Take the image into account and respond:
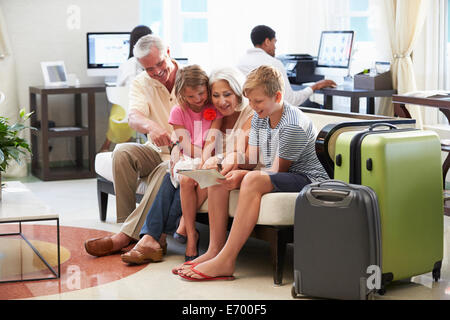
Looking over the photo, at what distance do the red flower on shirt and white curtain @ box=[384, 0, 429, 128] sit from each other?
9.01 ft

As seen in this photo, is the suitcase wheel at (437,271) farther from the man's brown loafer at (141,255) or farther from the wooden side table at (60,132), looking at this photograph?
the wooden side table at (60,132)

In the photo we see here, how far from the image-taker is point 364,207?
2.82 m

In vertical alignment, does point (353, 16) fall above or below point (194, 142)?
above

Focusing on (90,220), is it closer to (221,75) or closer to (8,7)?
(221,75)

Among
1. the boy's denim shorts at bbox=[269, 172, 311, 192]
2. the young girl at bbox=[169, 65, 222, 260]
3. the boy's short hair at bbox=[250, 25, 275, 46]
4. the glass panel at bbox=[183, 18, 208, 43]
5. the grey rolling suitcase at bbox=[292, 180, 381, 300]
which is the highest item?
the glass panel at bbox=[183, 18, 208, 43]

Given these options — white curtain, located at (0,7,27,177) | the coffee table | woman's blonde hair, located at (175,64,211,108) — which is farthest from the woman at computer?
woman's blonde hair, located at (175,64,211,108)

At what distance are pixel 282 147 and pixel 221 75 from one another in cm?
50

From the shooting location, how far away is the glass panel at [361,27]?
7.10 meters

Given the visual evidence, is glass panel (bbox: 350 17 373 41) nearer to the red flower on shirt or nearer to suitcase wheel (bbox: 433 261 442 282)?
the red flower on shirt

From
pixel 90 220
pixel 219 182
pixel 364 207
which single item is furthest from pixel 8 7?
pixel 364 207

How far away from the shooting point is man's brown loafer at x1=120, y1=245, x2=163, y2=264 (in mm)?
3564

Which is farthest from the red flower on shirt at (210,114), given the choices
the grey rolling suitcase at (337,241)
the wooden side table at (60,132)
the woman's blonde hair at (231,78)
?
the wooden side table at (60,132)

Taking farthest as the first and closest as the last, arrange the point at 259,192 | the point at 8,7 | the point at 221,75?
the point at 8,7, the point at 221,75, the point at 259,192

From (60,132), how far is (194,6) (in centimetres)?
213
